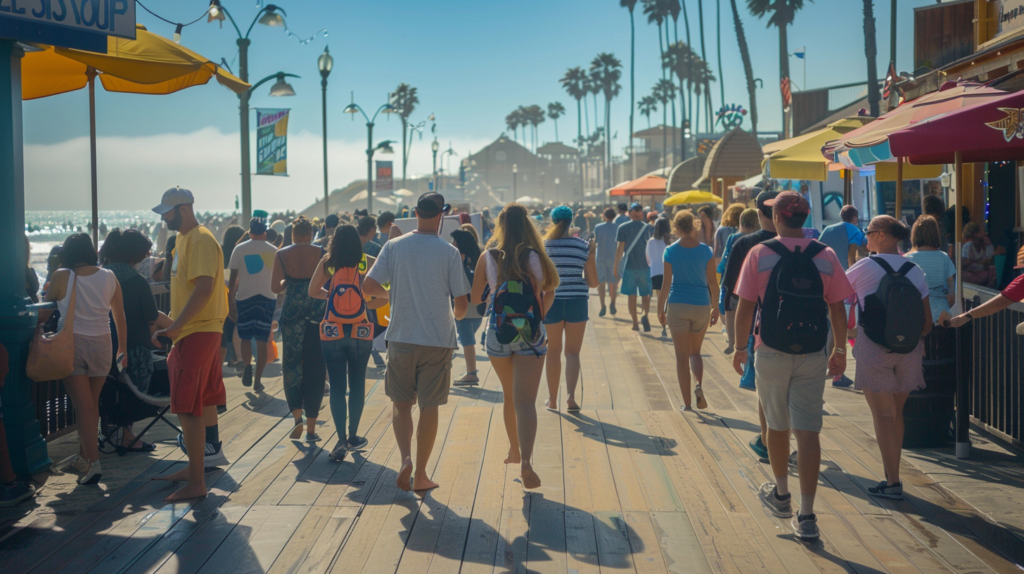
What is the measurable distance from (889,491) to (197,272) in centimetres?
442

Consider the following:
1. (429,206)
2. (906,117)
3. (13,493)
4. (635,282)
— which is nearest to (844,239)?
(906,117)

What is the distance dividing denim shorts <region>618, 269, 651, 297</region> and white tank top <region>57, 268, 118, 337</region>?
8.47 metres

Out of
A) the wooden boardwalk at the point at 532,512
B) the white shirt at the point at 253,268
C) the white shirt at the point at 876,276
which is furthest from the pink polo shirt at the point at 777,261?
the white shirt at the point at 253,268

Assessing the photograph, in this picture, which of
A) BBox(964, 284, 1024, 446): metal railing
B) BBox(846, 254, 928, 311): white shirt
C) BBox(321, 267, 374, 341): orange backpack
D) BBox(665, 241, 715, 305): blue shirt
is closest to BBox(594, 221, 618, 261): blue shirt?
BBox(665, 241, 715, 305): blue shirt

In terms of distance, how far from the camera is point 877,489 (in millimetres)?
4938

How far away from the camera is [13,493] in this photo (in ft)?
16.0

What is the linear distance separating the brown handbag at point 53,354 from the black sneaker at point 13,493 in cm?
65

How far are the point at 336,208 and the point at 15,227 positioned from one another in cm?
9919

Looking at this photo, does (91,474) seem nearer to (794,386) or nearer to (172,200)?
(172,200)

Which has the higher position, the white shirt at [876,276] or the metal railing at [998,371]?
the white shirt at [876,276]

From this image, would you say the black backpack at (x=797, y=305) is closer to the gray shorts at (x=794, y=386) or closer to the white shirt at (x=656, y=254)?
the gray shorts at (x=794, y=386)

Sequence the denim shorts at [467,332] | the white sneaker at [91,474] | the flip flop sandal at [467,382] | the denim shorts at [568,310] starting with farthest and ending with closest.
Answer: the denim shorts at [467,332], the flip flop sandal at [467,382], the denim shorts at [568,310], the white sneaker at [91,474]

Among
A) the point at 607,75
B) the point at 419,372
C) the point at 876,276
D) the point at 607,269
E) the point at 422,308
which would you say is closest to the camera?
the point at 422,308

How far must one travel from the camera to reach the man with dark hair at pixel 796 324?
415 cm
